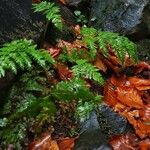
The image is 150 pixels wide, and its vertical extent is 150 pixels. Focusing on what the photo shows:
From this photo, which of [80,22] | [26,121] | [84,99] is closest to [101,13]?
[80,22]

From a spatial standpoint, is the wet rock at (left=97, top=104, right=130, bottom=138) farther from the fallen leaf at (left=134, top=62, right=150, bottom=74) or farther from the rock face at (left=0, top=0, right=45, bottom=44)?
the rock face at (left=0, top=0, right=45, bottom=44)

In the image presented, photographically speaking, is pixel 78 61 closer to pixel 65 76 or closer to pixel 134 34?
pixel 65 76

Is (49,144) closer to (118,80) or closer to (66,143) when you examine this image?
(66,143)

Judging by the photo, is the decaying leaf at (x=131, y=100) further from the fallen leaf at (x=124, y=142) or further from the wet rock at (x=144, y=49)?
the wet rock at (x=144, y=49)

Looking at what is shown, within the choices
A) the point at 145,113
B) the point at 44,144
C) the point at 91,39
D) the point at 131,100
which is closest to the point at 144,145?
the point at 145,113

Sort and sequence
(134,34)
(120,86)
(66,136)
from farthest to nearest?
1. (134,34)
2. (120,86)
3. (66,136)

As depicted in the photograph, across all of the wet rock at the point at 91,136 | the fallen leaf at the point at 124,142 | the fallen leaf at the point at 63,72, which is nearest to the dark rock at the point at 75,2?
the fallen leaf at the point at 63,72
